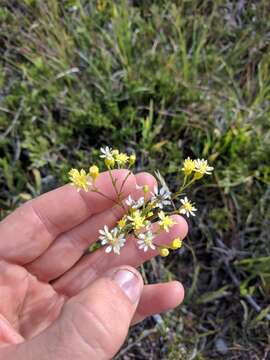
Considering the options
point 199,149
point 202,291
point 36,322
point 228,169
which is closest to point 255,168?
point 228,169

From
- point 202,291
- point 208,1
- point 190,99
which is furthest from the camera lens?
point 208,1

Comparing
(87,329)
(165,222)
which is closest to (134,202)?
(165,222)

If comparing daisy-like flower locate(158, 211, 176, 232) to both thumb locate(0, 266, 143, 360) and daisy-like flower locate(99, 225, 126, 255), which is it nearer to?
daisy-like flower locate(99, 225, 126, 255)

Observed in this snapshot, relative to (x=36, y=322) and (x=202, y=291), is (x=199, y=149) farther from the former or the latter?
(x=36, y=322)

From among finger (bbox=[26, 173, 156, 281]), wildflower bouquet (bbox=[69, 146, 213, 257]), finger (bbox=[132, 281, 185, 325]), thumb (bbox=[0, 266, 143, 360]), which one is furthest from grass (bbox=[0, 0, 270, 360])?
thumb (bbox=[0, 266, 143, 360])

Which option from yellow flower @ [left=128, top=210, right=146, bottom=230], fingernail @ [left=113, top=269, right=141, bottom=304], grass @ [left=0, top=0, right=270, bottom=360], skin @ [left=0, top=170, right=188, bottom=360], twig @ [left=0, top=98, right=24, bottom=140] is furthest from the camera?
twig @ [left=0, top=98, right=24, bottom=140]

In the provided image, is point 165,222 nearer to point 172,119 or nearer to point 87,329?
point 87,329
